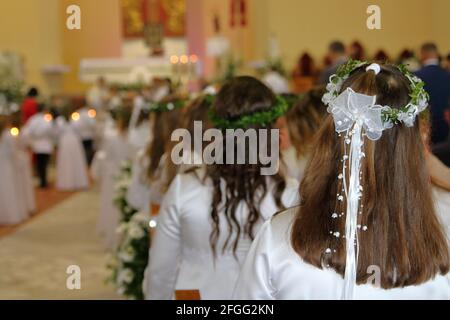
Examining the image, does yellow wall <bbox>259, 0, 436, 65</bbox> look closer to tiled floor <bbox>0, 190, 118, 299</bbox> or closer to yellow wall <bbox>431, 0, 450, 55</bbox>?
yellow wall <bbox>431, 0, 450, 55</bbox>

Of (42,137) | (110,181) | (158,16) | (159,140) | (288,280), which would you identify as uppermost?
(158,16)

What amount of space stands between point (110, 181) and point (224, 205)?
22.2 feet

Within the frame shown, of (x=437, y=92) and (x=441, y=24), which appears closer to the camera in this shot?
(x=437, y=92)

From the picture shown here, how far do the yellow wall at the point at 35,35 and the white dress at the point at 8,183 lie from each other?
9.45 meters

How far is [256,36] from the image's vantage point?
772 inches

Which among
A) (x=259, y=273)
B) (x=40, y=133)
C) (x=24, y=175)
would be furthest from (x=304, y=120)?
(x=40, y=133)

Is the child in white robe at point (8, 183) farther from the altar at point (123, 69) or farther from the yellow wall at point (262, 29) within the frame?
the altar at point (123, 69)

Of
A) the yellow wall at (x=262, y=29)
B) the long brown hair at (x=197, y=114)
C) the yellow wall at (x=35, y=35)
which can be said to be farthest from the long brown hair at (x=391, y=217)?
the yellow wall at (x=35, y=35)

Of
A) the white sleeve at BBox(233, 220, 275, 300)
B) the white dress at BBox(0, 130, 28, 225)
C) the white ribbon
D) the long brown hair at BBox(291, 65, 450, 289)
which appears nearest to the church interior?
the white dress at BBox(0, 130, 28, 225)

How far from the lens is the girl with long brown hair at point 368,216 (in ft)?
6.95

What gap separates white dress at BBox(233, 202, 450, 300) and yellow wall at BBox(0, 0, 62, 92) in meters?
19.2

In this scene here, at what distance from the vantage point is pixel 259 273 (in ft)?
7.34

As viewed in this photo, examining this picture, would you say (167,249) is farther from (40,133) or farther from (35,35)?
(35,35)
